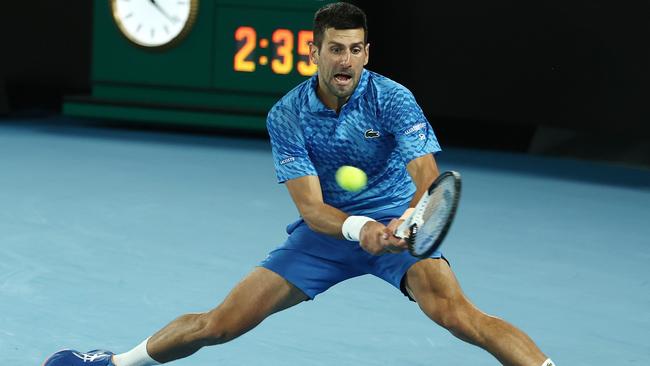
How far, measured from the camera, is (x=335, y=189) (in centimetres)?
382

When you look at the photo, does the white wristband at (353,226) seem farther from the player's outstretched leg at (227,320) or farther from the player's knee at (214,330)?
the player's knee at (214,330)

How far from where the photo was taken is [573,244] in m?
6.64

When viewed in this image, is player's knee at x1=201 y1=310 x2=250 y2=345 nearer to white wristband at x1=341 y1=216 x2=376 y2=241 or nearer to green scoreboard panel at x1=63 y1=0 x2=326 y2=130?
white wristband at x1=341 y1=216 x2=376 y2=241

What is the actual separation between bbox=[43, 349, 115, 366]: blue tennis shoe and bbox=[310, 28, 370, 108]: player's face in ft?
3.85

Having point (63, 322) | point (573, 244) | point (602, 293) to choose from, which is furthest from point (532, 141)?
point (63, 322)

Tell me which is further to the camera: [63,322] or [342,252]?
[63,322]

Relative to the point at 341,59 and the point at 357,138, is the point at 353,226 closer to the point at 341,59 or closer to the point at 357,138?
the point at 357,138

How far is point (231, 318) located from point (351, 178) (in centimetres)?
60

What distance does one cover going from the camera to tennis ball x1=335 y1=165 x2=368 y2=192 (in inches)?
149

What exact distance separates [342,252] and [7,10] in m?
8.40

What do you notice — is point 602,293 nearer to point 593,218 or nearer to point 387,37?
point 593,218

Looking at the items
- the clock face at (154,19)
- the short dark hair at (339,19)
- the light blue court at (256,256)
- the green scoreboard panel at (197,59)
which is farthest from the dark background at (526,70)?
the short dark hair at (339,19)

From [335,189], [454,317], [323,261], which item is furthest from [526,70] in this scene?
[454,317]

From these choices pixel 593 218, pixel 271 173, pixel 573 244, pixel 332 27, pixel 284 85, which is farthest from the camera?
pixel 284 85
